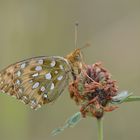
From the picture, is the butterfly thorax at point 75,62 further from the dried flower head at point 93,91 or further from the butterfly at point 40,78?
the dried flower head at point 93,91

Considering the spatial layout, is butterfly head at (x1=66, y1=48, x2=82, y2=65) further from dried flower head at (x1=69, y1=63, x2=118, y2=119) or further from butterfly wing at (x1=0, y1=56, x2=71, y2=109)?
dried flower head at (x1=69, y1=63, x2=118, y2=119)

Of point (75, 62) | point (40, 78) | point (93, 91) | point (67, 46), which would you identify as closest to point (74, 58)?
point (75, 62)

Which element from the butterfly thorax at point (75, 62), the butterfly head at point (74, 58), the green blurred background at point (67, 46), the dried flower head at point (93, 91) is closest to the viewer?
the dried flower head at point (93, 91)

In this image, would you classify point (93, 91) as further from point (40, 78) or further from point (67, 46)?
point (67, 46)

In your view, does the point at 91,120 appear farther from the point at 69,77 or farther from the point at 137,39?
the point at 69,77

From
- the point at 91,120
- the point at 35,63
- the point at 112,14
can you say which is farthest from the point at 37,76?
the point at 112,14

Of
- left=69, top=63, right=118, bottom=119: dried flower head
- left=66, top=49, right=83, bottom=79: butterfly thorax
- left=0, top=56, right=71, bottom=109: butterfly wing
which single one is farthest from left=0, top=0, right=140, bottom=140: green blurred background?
left=69, top=63, right=118, bottom=119: dried flower head

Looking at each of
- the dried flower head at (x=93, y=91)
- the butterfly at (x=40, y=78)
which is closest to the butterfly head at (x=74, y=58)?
the butterfly at (x=40, y=78)
